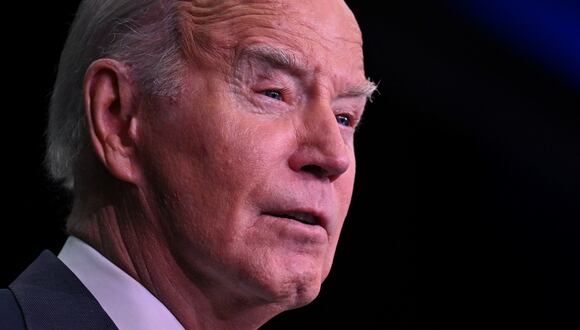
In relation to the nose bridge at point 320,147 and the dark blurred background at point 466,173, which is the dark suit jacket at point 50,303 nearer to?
the nose bridge at point 320,147

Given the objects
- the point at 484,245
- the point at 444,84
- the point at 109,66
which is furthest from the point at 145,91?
the point at 484,245

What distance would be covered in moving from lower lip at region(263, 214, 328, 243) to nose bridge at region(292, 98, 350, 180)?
0.11 metres

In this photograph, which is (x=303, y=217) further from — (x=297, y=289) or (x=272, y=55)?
(x=272, y=55)

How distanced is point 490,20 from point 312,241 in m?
1.52

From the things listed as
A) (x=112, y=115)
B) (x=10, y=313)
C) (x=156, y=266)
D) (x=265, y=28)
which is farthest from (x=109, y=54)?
(x=10, y=313)

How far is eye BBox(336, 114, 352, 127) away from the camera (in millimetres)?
2199

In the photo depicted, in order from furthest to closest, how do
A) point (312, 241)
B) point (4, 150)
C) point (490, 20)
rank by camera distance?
point (490, 20), point (4, 150), point (312, 241)

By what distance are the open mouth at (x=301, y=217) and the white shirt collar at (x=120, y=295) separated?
31 cm

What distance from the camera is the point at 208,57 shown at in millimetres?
2008

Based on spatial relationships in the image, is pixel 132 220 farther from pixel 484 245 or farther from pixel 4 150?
pixel 484 245

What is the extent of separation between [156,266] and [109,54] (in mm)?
487

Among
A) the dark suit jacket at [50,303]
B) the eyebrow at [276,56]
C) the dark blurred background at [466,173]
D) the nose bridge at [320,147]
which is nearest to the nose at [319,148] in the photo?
the nose bridge at [320,147]

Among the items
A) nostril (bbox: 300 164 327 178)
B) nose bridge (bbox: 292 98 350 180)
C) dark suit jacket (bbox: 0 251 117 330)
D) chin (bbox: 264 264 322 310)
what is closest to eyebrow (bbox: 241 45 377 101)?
nose bridge (bbox: 292 98 350 180)

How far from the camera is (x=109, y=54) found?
207 centimetres
